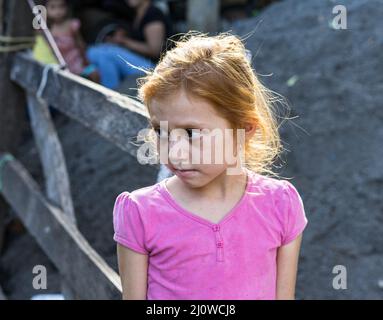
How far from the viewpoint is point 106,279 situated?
2.53 m

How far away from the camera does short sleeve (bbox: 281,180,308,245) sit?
1.76 m

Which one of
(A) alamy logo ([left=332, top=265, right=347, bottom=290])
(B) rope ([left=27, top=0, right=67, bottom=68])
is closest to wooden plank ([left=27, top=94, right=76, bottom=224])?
(B) rope ([left=27, top=0, right=67, bottom=68])

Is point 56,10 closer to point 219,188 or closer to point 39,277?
point 39,277

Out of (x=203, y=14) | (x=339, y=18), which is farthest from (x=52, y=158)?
(x=203, y=14)

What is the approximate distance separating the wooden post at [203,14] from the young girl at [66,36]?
1.05 metres

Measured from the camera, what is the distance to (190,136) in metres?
1.67

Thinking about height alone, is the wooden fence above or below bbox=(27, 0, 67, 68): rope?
below

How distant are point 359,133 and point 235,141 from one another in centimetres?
234

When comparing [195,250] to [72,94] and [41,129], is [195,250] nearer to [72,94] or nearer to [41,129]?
[72,94]

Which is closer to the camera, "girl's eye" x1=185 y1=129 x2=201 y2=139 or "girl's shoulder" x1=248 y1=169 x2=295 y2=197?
"girl's eye" x1=185 y1=129 x2=201 y2=139

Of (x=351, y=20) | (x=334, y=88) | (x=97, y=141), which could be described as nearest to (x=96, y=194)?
(x=97, y=141)

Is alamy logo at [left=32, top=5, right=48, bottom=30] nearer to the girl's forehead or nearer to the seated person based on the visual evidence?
the seated person

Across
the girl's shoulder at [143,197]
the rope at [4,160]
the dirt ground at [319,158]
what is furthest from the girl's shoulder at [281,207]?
the rope at [4,160]

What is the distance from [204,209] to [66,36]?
4712mm
